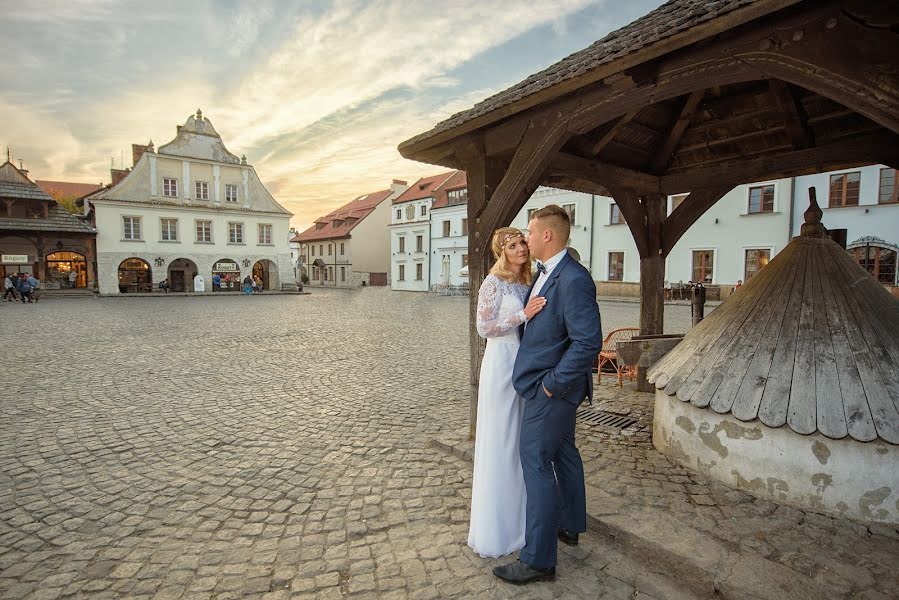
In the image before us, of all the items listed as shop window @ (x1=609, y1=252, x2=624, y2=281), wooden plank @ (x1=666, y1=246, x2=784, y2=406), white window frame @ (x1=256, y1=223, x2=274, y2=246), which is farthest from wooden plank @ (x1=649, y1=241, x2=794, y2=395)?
white window frame @ (x1=256, y1=223, x2=274, y2=246)

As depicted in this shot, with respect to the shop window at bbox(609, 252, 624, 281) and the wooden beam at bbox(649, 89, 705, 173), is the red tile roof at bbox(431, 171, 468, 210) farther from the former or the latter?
the wooden beam at bbox(649, 89, 705, 173)

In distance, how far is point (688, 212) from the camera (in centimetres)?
600

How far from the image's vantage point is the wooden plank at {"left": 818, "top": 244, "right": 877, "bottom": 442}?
9.75ft

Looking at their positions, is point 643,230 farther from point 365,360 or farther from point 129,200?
point 129,200

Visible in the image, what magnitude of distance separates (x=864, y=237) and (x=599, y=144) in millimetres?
21844

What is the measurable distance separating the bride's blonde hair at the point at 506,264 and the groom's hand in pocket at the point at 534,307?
0.35 metres

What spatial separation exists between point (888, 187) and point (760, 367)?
2289 cm

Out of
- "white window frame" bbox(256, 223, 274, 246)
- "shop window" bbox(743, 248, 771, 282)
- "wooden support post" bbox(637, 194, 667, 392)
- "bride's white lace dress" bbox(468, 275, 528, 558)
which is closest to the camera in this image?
"bride's white lace dress" bbox(468, 275, 528, 558)

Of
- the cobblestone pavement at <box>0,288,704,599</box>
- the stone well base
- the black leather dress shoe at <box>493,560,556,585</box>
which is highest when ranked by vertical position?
the stone well base

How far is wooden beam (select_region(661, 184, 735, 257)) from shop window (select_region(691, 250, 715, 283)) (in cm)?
2113

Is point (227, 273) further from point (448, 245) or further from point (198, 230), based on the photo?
point (448, 245)

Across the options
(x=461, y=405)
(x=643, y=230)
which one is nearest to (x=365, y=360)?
(x=461, y=405)

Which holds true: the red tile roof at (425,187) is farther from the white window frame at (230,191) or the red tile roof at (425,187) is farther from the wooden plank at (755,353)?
the wooden plank at (755,353)

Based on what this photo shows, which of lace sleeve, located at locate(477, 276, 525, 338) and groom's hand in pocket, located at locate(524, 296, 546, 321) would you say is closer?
groom's hand in pocket, located at locate(524, 296, 546, 321)
